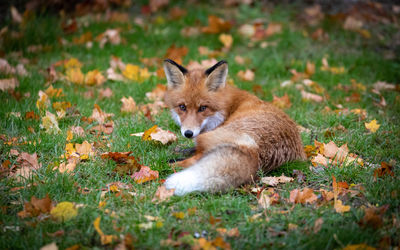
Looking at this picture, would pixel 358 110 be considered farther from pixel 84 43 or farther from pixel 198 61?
pixel 84 43

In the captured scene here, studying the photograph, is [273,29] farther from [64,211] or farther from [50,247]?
[50,247]

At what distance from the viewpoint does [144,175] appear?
338cm

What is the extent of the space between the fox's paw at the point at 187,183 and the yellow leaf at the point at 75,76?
3519 mm

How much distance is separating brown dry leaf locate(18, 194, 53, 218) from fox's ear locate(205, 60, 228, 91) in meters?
2.45

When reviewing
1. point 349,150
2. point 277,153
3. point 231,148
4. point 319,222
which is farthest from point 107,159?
point 349,150

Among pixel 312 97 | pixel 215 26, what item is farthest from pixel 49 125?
pixel 215 26

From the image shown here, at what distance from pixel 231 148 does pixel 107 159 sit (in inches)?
54.7

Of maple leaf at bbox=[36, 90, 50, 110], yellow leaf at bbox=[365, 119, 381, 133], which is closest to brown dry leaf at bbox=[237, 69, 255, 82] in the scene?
yellow leaf at bbox=[365, 119, 381, 133]

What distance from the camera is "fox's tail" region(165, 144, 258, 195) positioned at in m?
2.89

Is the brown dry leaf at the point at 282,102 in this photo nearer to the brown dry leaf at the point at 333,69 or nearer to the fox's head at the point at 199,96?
the fox's head at the point at 199,96

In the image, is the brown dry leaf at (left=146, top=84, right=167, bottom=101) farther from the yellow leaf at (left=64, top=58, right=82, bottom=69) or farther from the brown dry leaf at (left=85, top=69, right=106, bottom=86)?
the yellow leaf at (left=64, top=58, right=82, bottom=69)

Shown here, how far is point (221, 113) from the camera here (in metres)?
4.39

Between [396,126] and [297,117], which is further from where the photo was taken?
[297,117]

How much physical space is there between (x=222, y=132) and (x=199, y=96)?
3.38ft
